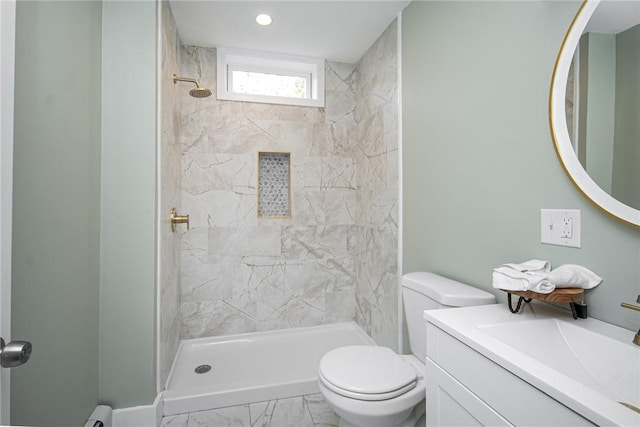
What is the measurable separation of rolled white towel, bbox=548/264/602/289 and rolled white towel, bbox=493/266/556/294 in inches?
1.0

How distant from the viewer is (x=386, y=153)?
227 cm

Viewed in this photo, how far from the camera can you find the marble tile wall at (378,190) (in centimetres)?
217

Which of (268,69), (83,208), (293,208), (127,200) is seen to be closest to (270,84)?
(268,69)

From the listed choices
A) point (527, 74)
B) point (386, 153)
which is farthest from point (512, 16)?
point (386, 153)

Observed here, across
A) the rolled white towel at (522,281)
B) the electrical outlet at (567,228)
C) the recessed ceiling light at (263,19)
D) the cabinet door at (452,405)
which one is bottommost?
the cabinet door at (452,405)

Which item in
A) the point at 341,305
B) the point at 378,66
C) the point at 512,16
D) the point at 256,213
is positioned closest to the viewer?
the point at 512,16

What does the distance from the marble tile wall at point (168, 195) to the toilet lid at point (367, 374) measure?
3.25 feet

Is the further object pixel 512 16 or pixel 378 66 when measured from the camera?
pixel 378 66

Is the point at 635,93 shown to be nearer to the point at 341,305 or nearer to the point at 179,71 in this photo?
the point at 341,305

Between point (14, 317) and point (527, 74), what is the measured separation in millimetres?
1900

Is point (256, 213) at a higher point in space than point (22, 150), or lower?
lower

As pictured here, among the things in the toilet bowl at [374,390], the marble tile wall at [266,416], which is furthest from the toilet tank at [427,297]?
the marble tile wall at [266,416]

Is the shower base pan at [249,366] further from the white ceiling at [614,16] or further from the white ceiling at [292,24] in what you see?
Answer: the white ceiling at [292,24]

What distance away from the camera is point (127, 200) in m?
1.62
